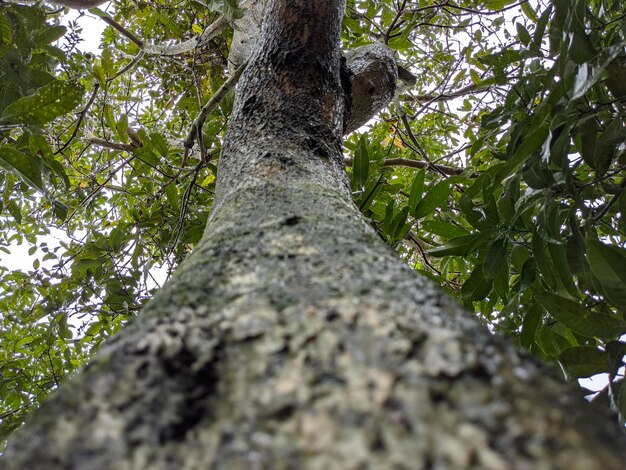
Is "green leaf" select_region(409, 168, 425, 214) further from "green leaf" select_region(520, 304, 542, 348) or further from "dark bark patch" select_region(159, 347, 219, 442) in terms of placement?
"dark bark patch" select_region(159, 347, 219, 442)

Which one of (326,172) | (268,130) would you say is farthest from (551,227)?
(268,130)

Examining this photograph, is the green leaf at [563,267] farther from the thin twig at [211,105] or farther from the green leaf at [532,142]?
the thin twig at [211,105]

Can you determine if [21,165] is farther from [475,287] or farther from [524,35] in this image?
[524,35]

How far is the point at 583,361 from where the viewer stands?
1213 millimetres

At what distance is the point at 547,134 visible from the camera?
3.84 feet

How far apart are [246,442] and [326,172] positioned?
32.6 inches

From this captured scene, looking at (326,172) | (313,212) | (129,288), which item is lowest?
(313,212)

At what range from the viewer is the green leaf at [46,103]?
4.57 feet

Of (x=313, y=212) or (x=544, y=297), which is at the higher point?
(x=313, y=212)

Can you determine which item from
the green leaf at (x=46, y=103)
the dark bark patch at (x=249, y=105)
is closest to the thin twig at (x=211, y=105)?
the green leaf at (x=46, y=103)

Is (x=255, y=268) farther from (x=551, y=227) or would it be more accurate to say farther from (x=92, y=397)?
(x=551, y=227)

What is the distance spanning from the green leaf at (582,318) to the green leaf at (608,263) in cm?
19

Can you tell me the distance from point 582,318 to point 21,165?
5.70ft

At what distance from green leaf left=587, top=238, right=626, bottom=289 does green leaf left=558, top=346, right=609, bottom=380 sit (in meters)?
0.36
